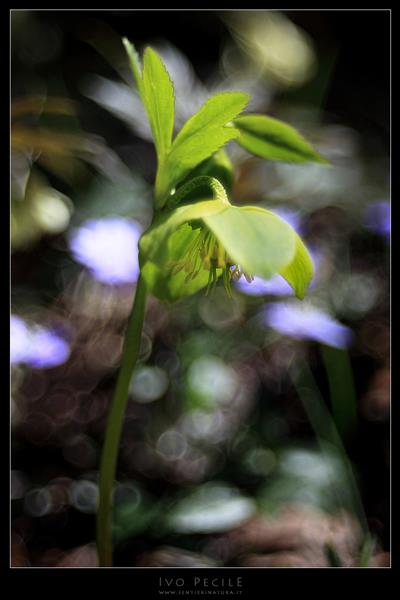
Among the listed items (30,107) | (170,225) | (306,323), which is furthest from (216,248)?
(30,107)

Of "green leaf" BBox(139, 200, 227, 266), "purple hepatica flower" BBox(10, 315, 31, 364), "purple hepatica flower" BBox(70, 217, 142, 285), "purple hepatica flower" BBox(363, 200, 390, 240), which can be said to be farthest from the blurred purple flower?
"purple hepatica flower" BBox(363, 200, 390, 240)

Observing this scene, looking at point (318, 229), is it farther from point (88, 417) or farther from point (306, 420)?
point (88, 417)

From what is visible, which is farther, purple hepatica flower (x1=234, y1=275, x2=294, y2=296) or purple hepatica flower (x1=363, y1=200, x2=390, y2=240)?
purple hepatica flower (x1=363, y1=200, x2=390, y2=240)

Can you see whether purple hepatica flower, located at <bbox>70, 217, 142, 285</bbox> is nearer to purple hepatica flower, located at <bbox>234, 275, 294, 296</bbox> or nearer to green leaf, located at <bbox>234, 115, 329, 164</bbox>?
purple hepatica flower, located at <bbox>234, 275, 294, 296</bbox>

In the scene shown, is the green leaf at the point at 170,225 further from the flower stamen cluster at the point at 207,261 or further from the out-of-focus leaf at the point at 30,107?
the out-of-focus leaf at the point at 30,107

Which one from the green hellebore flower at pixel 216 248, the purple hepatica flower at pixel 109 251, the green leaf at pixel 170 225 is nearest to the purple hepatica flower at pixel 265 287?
the purple hepatica flower at pixel 109 251

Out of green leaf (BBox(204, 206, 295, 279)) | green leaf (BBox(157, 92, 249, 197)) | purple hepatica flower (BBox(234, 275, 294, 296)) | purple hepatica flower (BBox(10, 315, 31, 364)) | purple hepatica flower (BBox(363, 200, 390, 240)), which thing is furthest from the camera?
purple hepatica flower (BBox(363, 200, 390, 240))
